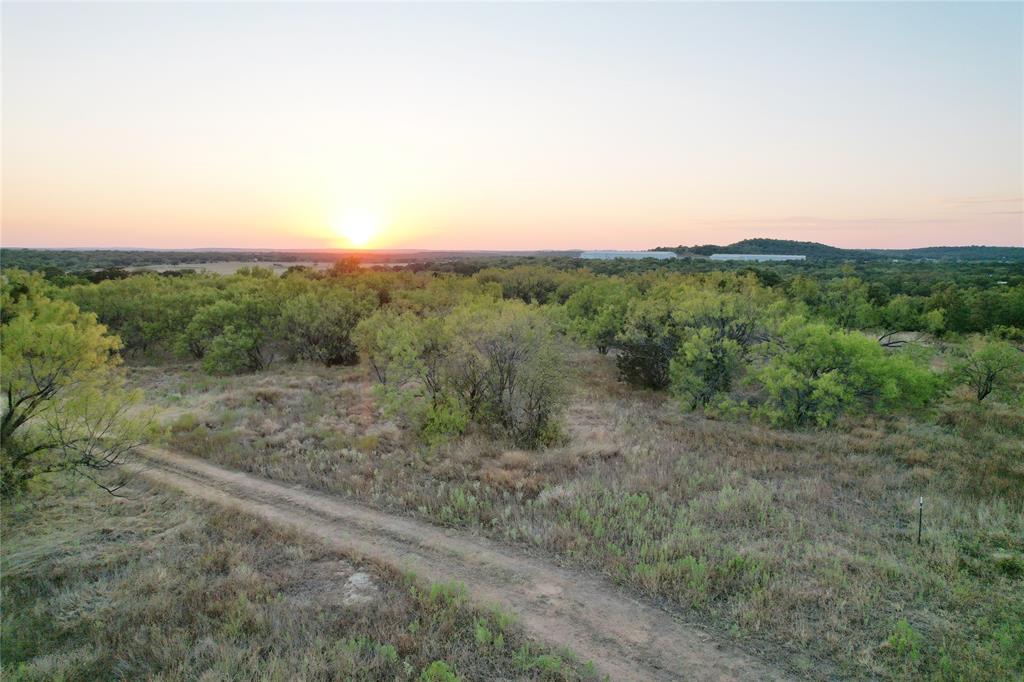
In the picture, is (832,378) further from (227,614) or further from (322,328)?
(322,328)

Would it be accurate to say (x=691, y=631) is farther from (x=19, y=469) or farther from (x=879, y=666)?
(x=19, y=469)

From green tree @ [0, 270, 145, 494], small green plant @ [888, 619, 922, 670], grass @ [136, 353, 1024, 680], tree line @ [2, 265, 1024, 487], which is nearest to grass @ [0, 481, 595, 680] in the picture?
green tree @ [0, 270, 145, 494]

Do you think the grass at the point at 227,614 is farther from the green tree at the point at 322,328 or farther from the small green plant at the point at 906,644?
the green tree at the point at 322,328

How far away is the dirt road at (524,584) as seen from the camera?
6.96 metres

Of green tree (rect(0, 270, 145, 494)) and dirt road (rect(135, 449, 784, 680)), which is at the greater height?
green tree (rect(0, 270, 145, 494))

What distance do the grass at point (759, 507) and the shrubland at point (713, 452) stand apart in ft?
0.16

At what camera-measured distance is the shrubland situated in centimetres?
798

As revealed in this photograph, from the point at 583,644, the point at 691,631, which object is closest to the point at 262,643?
the point at 583,644

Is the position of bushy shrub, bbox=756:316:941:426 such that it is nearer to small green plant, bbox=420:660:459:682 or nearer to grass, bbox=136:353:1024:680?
grass, bbox=136:353:1024:680

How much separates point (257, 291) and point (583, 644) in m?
35.5

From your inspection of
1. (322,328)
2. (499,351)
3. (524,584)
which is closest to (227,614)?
(524,584)

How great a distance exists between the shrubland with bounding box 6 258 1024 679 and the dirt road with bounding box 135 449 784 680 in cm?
45

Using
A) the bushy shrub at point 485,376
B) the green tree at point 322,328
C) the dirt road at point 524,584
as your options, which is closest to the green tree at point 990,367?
the bushy shrub at point 485,376

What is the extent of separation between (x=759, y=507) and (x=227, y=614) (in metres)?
10.1
